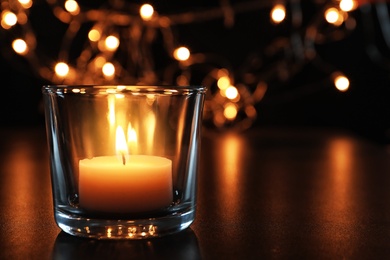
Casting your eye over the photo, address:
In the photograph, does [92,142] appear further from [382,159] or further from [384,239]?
[382,159]

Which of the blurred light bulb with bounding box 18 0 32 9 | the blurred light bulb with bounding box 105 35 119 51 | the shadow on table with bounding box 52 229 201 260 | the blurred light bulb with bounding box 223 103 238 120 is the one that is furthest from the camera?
the blurred light bulb with bounding box 223 103 238 120

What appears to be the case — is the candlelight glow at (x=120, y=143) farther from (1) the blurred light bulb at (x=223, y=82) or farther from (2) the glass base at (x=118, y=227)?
(1) the blurred light bulb at (x=223, y=82)

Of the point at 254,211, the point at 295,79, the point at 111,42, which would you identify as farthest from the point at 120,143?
the point at 295,79

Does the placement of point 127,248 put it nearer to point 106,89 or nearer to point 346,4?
point 106,89

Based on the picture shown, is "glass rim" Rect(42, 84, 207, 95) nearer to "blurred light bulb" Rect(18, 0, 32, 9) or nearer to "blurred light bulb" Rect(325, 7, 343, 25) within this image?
"blurred light bulb" Rect(18, 0, 32, 9)

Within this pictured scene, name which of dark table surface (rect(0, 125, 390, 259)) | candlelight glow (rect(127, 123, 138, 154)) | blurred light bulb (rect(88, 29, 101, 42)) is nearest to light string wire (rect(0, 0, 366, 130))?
blurred light bulb (rect(88, 29, 101, 42))

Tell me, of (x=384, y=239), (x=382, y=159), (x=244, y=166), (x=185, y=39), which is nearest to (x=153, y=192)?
(x=384, y=239)
